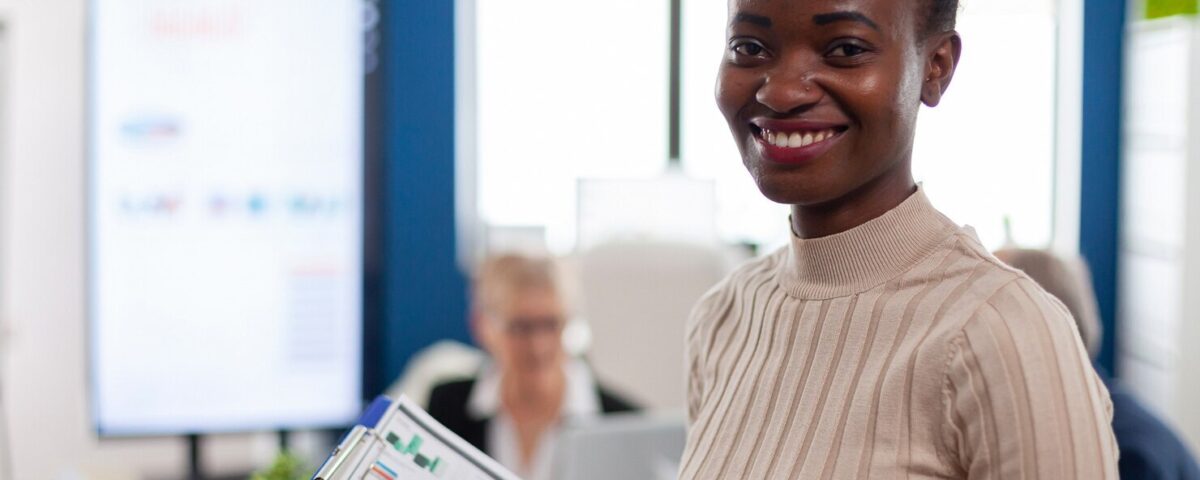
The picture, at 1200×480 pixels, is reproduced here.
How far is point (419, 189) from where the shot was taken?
4371 mm

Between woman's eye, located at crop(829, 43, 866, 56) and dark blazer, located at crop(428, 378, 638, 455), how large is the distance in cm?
242

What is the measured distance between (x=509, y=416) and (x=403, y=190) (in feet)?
4.93

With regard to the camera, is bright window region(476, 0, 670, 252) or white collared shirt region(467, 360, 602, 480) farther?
bright window region(476, 0, 670, 252)

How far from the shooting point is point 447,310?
4.47m

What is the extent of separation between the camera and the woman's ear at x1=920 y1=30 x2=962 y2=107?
32.8 inches

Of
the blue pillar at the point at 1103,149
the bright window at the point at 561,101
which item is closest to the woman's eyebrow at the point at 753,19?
the bright window at the point at 561,101

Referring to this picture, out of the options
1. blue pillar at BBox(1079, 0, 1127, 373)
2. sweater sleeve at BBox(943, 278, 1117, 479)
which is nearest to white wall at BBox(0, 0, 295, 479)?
sweater sleeve at BBox(943, 278, 1117, 479)

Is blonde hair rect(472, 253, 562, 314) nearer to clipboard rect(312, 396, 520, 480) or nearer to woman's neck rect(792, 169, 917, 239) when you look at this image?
clipboard rect(312, 396, 520, 480)

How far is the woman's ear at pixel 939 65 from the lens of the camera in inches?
32.8

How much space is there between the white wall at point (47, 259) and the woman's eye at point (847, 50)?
132 inches

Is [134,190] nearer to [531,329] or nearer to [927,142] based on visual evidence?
[531,329]

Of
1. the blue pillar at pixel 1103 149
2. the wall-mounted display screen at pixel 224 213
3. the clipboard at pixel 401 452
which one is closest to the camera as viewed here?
the clipboard at pixel 401 452

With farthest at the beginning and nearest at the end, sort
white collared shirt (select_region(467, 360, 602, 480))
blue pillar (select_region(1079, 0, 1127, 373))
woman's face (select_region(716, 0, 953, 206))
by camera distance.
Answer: blue pillar (select_region(1079, 0, 1127, 373)) → white collared shirt (select_region(467, 360, 602, 480)) → woman's face (select_region(716, 0, 953, 206))

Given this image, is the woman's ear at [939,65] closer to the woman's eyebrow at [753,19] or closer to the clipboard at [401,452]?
the woman's eyebrow at [753,19]
